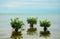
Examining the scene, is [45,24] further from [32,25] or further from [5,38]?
[5,38]

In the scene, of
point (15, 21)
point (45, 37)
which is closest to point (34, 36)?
point (45, 37)

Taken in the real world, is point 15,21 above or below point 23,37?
above

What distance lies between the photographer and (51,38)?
33.5 feet

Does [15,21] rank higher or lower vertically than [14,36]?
higher

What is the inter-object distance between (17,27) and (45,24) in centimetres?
196

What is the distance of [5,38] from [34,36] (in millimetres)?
1469

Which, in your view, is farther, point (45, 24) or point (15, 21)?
point (45, 24)

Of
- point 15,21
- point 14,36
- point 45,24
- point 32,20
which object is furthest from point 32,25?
point 14,36

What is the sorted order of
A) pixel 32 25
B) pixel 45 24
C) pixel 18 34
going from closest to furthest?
1. pixel 18 34
2. pixel 45 24
3. pixel 32 25

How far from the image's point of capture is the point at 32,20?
13922 mm

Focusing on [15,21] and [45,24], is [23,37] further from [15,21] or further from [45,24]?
[45,24]

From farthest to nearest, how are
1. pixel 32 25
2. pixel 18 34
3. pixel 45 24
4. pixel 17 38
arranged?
1. pixel 32 25
2. pixel 45 24
3. pixel 18 34
4. pixel 17 38

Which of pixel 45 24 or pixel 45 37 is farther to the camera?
pixel 45 24

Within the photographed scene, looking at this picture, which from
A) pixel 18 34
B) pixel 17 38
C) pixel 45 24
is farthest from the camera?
pixel 45 24
